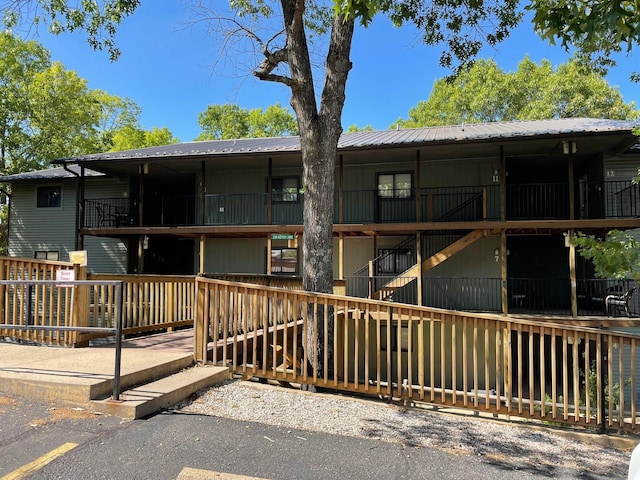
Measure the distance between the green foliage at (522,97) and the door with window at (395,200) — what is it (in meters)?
9.59

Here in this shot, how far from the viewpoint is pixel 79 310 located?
21.4 ft

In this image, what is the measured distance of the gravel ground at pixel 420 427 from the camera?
3.93 m

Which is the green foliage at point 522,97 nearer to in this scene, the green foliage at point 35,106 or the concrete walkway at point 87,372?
the green foliage at point 35,106

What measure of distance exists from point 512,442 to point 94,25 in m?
9.98

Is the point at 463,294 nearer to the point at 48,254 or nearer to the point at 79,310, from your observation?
the point at 79,310

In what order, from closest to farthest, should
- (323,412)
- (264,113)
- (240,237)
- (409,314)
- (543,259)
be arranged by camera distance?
(323,412) < (409,314) < (543,259) < (240,237) < (264,113)

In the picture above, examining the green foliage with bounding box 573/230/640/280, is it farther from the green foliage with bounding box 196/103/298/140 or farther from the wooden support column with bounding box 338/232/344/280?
the green foliage with bounding box 196/103/298/140

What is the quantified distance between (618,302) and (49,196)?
2215cm

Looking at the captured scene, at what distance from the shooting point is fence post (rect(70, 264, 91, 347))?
21.3ft

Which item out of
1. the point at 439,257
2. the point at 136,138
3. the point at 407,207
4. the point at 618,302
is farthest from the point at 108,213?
the point at 136,138

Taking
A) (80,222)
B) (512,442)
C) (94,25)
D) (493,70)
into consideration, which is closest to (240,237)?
(80,222)

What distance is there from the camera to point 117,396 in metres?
4.21

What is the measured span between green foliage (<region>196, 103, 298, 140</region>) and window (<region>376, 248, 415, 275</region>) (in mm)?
27259

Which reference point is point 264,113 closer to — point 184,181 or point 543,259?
point 184,181
